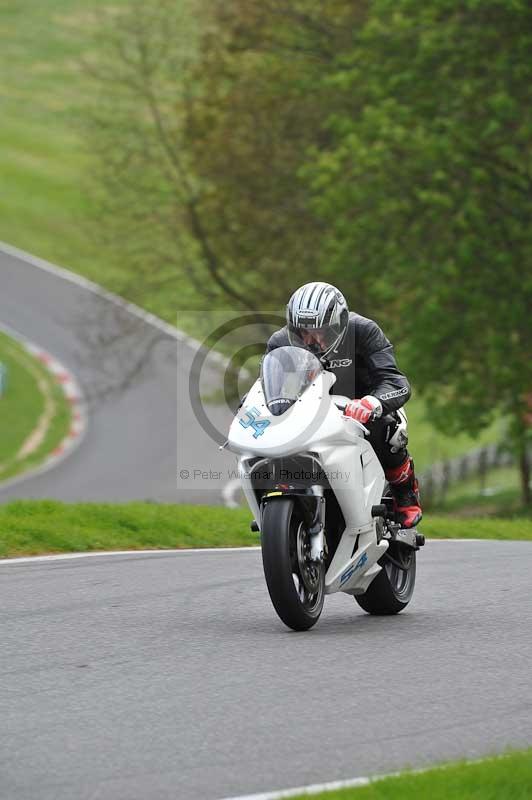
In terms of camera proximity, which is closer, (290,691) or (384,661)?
(290,691)

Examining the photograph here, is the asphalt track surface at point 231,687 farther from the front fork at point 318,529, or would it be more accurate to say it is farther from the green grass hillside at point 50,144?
the green grass hillside at point 50,144

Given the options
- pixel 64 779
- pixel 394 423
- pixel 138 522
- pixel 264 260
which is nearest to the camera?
pixel 64 779

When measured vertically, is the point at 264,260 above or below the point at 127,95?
below

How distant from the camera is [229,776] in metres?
4.89

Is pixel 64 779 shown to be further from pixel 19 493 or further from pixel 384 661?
pixel 19 493

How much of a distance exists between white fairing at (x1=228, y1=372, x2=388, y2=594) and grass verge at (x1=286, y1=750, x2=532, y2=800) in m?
2.89

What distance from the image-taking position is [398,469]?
8.57 metres

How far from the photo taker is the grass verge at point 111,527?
11789mm

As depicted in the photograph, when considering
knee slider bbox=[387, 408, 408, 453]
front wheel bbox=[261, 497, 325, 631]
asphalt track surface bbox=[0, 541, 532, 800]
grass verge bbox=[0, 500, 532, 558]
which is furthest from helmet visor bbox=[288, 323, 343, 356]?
grass verge bbox=[0, 500, 532, 558]

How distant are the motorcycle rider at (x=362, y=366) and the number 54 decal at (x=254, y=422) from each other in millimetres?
495

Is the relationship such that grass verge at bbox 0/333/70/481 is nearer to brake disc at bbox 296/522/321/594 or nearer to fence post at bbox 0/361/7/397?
fence post at bbox 0/361/7/397

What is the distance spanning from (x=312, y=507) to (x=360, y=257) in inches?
921

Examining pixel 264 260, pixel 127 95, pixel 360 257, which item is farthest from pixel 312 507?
pixel 127 95

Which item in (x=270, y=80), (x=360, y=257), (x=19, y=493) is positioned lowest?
(x=19, y=493)
